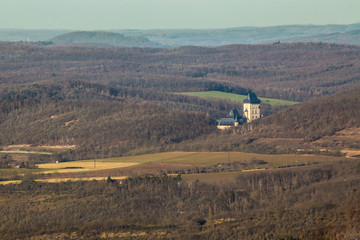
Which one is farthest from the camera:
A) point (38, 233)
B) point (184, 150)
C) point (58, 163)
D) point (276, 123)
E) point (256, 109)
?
point (256, 109)

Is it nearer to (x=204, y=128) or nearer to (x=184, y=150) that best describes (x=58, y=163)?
(x=184, y=150)

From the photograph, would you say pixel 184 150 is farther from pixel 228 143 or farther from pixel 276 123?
pixel 276 123

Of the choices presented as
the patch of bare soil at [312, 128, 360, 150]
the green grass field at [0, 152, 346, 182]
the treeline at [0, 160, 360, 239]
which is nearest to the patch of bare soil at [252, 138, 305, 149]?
the patch of bare soil at [312, 128, 360, 150]

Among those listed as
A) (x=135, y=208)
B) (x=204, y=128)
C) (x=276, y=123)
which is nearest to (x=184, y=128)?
(x=204, y=128)

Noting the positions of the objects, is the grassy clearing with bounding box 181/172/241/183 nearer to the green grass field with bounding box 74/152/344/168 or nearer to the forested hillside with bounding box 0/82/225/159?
the green grass field with bounding box 74/152/344/168

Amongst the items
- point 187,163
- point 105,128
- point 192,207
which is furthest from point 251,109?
point 192,207

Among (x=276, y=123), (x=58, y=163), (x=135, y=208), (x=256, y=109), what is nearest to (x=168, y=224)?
(x=135, y=208)

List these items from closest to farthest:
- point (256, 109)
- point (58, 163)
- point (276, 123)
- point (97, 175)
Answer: point (97, 175) → point (58, 163) → point (276, 123) → point (256, 109)

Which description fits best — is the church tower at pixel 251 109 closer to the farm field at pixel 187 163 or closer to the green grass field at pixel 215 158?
the green grass field at pixel 215 158

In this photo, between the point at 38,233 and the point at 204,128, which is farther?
the point at 204,128
